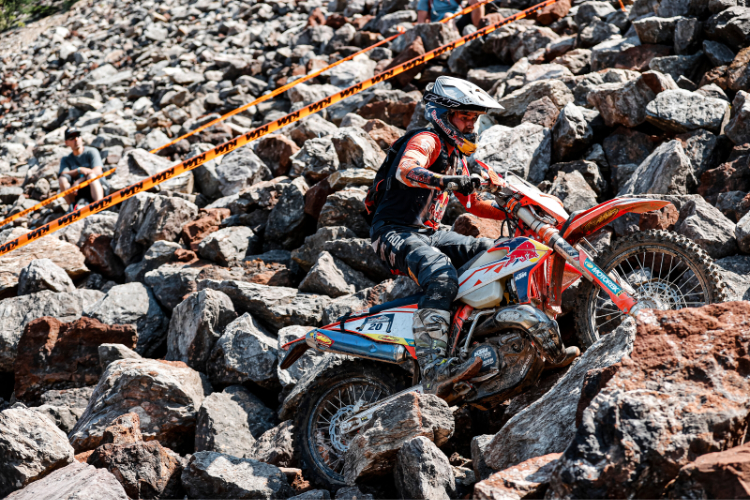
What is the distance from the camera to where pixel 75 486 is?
422 cm

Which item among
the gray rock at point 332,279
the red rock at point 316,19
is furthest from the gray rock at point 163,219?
the red rock at point 316,19

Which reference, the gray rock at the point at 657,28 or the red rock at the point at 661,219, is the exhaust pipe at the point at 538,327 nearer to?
the red rock at the point at 661,219

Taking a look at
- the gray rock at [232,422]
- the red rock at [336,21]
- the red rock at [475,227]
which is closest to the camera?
the gray rock at [232,422]

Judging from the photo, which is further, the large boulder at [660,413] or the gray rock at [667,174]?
the gray rock at [667,174]

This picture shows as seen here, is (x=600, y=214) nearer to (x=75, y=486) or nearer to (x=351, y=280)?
(x=351, y=280)

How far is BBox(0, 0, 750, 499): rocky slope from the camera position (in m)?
3.28

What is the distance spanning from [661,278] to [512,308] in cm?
113

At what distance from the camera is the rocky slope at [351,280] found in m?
3.28

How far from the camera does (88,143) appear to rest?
14.3 metres

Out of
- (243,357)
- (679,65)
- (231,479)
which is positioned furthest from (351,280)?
(679,65)

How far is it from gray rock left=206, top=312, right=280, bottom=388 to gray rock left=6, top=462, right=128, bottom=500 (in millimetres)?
1844

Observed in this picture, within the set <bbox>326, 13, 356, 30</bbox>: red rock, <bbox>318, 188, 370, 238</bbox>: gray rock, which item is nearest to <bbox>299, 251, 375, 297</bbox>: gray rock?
<bbox>318, 188, 370, 238</bbox>: gray rock

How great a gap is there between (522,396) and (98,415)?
374 centimetres

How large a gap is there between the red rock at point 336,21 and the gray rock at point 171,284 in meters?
10.9
